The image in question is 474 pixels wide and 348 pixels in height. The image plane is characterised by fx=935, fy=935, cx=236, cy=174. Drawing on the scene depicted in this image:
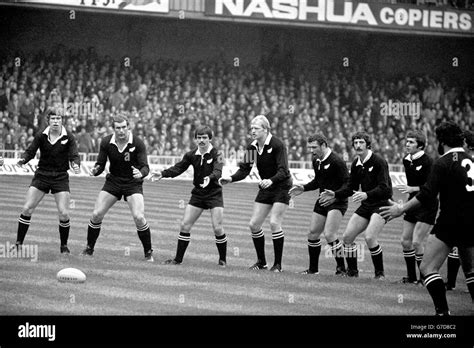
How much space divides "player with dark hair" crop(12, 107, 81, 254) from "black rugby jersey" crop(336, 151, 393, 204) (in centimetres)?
414

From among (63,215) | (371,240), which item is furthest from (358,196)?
(63,215)

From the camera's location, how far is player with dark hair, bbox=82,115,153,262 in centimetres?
1395

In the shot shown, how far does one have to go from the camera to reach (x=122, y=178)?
14055 mm

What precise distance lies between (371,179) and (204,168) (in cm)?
A: 252

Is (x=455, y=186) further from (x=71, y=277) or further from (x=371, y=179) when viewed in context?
(x=71, y=277)

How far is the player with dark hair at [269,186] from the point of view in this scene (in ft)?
44.8

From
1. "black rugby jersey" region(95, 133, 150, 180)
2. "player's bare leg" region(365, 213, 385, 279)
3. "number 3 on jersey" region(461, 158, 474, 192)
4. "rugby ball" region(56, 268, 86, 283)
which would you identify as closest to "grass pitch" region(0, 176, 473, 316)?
"rugby ball" region(56, 268, 86, 283)

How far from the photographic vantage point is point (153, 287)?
11.7 meters

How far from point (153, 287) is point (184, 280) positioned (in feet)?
2.60

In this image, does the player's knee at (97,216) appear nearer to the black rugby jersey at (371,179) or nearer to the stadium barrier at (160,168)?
the black rugby jersey at (371,179)

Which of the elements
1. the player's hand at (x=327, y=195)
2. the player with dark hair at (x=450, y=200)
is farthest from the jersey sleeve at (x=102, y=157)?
the player with dark hair at (x=450, y=200)

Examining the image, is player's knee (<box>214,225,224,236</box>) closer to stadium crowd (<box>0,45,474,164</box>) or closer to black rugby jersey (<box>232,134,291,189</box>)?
black rugby jersey (<box>232,134,291,189</box>)

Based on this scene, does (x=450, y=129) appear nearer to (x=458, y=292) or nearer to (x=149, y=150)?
(x=458, y=292)

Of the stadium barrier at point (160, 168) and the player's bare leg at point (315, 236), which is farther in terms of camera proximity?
the stadium barrier at point (160, 168)
